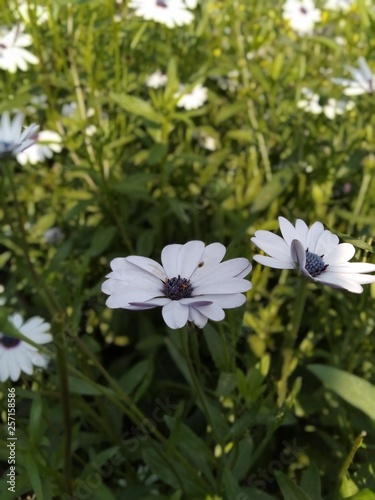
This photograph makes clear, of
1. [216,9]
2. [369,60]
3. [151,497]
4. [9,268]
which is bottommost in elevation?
[151,497]

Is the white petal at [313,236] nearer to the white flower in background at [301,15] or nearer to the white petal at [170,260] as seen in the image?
the white petal at [170,260]

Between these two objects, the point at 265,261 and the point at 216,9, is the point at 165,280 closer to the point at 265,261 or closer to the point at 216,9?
the point at 265,261

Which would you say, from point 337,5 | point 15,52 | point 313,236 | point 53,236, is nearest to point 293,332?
point 313,236

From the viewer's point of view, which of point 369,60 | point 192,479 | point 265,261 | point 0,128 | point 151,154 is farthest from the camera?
point 369,60

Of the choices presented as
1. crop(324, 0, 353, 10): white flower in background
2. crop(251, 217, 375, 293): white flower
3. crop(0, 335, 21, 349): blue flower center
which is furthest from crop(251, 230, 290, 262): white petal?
crop(324, 0, 353, 10): white flower in background

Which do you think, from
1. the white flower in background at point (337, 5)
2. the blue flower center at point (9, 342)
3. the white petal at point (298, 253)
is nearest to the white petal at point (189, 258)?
the white petal at point (298, 253)

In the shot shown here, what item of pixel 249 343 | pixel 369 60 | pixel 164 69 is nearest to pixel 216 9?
pixel 164 69

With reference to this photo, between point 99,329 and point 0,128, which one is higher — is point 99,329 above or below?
below

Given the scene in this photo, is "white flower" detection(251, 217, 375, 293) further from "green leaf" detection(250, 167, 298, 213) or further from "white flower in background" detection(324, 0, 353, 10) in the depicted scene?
"white flower in background" detection(324, 0, 353, 10)
